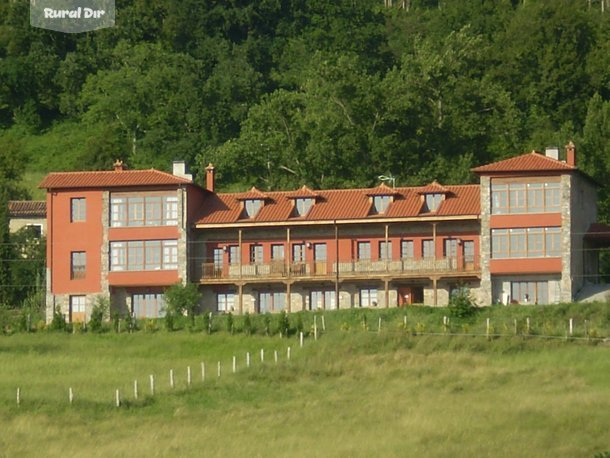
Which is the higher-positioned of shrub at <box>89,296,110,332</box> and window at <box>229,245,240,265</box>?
window at <box>229,245,240,265</box>

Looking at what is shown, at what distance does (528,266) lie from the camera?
88.8m

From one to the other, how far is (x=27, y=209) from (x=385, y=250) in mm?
21891

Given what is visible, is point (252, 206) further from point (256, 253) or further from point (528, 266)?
point (528, 266)

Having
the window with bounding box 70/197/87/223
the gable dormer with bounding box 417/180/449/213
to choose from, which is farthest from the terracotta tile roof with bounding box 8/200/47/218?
the gable dormer with bounding box 417/180/449/213

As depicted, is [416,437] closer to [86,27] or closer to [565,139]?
[565,139]

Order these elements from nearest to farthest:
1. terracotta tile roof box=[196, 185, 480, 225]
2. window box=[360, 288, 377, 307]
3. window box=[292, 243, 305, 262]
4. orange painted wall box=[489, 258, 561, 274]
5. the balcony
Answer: orange painted wall box=[489, 258, 561, 274] → the balcony → terracotta tile roof box=[196, 185, 480, 225] → window box=[360, 288, 377, 307] → window box=[292, 243, 305, 262]

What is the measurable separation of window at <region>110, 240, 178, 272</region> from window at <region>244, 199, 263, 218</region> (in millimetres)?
3494

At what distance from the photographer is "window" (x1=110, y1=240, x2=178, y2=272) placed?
92.1m

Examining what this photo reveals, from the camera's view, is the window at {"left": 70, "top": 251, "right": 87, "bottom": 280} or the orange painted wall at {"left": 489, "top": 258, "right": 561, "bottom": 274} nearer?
the orange painted wall at {"left": 489, "top": 258, "right": 561, "bottom": 274}

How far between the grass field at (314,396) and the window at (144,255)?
7784 mm

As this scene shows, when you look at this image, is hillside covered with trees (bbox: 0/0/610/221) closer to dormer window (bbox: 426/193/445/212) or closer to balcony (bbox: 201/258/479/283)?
dormer window (bbox: 426/193/445/212)

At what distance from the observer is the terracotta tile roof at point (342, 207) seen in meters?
91.5

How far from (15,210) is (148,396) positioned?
3682 cm

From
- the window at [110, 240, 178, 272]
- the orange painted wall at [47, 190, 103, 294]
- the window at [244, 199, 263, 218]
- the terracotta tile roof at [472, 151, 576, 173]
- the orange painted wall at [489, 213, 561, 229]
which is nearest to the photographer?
the orange painted wall at [489, 213, 561, 229]
